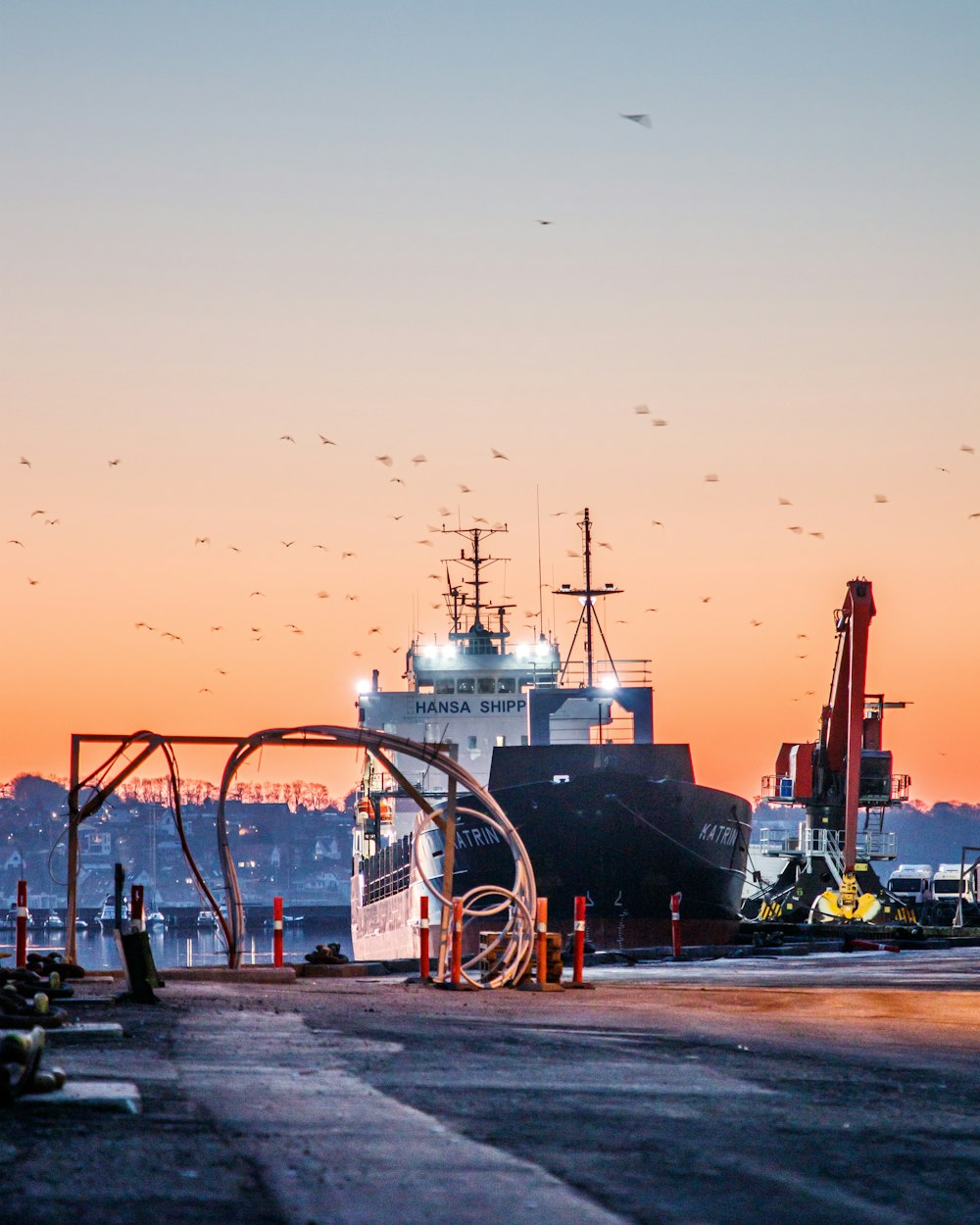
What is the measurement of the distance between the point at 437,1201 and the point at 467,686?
5202 centimetres

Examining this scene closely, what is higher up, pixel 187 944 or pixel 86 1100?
pixel 86 1100

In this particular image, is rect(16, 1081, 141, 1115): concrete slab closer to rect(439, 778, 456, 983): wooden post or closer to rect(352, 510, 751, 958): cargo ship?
rect(439, 778, 456, 983): wooden post

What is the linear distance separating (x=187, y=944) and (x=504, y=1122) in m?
157

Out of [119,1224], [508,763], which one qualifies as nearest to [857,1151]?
[119,1224]

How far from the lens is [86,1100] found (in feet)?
24.7

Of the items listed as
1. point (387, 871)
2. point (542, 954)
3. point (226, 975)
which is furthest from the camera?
point (387, 871)

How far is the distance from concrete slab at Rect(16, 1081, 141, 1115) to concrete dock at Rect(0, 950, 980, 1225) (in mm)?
27

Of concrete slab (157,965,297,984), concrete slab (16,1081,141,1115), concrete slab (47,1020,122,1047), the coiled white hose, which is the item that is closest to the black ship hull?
concrete slab (157,965,297,984)

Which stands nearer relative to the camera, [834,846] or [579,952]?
[579,952]

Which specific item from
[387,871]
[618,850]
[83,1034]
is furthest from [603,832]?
[83,1034]

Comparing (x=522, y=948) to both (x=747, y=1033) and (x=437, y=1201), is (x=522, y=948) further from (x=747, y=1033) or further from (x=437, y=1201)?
(x=437, y=1201)

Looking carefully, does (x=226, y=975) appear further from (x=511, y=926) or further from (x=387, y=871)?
(x=387, y=871)

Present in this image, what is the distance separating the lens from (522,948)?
68.1 ft

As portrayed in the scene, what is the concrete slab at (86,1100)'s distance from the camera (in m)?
7.42
